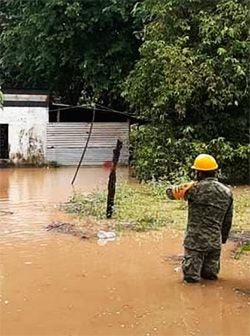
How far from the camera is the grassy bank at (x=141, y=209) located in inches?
417

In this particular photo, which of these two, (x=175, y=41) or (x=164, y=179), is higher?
(x=175, y=41)

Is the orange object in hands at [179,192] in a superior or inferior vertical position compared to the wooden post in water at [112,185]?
superior

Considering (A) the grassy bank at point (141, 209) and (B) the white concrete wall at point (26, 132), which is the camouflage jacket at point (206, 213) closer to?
(A) the grassy bank at point (141, 209)

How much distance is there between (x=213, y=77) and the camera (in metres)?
16.2

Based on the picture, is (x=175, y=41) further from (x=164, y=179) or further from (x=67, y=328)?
(x=67, y=328)

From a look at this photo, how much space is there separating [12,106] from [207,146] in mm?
9600

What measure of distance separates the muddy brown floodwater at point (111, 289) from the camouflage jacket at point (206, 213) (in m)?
0.46

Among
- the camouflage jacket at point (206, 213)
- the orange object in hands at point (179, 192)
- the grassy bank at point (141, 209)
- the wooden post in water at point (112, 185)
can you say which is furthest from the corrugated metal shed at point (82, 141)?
the camouflage jacket at point (206, 213)

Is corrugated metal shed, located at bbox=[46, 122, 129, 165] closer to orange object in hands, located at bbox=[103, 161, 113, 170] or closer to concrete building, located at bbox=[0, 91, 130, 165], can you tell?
concrete building, located at bbox=[0, 91, 130, 165]

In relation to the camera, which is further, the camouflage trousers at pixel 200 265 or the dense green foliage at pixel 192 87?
the dense green foliage at pixel 192 87

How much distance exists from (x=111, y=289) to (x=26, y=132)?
1731 cm

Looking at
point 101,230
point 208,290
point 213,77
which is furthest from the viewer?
point 213,77

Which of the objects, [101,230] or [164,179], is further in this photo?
[164,179]

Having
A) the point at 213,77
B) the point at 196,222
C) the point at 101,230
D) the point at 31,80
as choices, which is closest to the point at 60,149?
the point at 31,80
